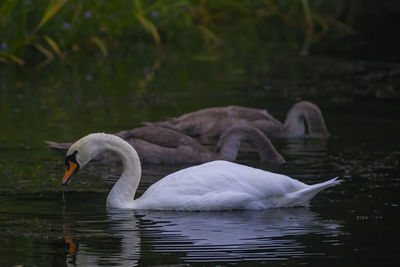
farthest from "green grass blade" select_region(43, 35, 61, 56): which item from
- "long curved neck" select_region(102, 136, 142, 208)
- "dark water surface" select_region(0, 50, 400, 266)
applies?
"long curved neck" select_region(102, 136, 142, 208)

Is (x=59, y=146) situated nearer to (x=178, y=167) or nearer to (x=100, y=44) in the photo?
(x=178, y=167)

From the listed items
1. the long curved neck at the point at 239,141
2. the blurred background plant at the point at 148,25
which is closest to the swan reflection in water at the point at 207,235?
the long curved neck at the point at 239,141

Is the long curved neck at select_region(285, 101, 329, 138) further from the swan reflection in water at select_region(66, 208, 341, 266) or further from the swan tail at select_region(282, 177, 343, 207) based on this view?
the swan reflection in water at select_region(66, 208, 341, 266)

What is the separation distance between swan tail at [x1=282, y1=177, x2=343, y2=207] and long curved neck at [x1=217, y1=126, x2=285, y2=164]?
2587 millimetres

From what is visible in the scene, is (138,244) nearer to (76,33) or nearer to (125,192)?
(125,192)

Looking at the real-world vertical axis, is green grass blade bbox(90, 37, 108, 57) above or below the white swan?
above

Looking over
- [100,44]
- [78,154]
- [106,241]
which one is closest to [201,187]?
[78,154]

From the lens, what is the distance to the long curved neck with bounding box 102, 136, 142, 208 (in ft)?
31.6

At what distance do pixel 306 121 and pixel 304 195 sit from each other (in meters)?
5.10

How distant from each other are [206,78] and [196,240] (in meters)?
11.3

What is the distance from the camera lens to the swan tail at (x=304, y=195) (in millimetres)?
9586

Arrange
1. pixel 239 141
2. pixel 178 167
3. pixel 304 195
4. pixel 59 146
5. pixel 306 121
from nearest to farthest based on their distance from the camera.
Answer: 1. pixel 304 195
2. pixel 59 146
3. pixel 178 167
4. pixel 239 141
5. pixel 306 121

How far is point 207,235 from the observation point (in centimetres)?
855

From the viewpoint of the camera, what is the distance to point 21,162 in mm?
11711
